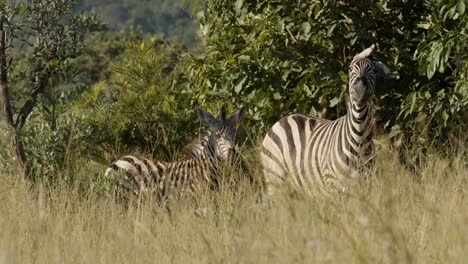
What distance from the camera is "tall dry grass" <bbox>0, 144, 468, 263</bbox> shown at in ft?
14.4

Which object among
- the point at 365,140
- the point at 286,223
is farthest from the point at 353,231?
the point at 365,140

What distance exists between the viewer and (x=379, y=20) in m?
9.35

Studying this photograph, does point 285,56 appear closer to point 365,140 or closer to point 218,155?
point 218,155

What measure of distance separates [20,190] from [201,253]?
8.66 ft

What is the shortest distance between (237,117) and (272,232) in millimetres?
3415

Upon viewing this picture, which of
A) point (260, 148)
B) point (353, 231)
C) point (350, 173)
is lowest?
point (353, 231)

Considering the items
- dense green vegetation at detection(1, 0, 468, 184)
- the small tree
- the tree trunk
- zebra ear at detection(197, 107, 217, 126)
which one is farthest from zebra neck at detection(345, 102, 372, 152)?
the tree trunk

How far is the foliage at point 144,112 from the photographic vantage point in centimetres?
1054

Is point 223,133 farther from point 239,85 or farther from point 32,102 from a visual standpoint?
point 32,102

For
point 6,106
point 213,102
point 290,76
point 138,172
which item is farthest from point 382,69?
point 6,106

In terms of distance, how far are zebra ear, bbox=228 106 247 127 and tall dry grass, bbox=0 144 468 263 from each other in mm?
1666

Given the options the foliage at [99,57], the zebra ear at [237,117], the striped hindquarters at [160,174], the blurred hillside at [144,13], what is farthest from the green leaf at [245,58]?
the blurred hillside at [144,13]

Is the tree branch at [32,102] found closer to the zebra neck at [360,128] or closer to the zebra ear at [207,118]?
the zebra ear at [207,118]

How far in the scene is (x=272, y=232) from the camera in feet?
17.9
